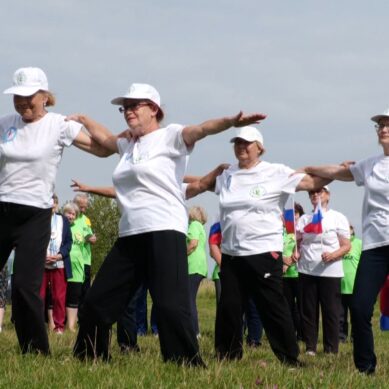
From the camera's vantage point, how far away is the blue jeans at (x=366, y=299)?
8367mm

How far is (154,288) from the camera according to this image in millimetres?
7172

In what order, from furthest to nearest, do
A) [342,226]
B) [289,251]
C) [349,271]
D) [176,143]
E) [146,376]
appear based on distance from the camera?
[349,271]
[289,251]
[342,226]
[176,143]
[146,376]

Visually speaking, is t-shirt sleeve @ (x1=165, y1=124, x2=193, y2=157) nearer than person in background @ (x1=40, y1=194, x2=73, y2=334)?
Yes

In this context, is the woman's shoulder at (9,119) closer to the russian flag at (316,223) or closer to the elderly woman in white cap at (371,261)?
the elderly woman in white cap at (371,261)

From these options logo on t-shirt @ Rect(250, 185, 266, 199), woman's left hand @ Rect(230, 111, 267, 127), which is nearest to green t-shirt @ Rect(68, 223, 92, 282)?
logo on t-shirt @ Rect(250, 185, 266, 199)

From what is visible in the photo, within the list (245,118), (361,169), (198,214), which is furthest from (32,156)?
(198,214)

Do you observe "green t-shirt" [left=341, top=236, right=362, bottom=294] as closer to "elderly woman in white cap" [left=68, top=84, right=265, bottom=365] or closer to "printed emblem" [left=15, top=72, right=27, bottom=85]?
"elderly woman in white cap" [left=68, top=84, right=265, bottom=365]

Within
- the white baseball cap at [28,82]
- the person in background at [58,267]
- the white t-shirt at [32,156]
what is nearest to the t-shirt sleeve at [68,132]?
the white t-shirt at [32,156]

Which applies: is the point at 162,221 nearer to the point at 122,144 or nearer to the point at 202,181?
the point at 122,144

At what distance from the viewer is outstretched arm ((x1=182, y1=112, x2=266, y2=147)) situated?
6.88 meters

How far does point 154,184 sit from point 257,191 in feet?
7.00

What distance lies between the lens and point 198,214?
15.9 meters

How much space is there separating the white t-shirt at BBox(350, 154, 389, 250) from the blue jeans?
105 mm

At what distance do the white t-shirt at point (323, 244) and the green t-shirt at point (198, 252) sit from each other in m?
2.40
